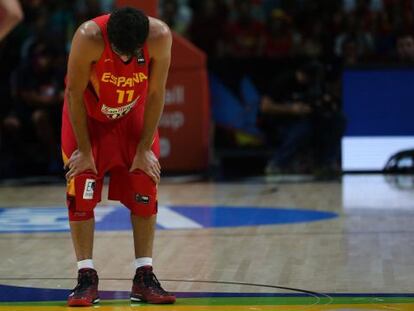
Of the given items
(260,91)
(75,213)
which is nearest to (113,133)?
(75,213)

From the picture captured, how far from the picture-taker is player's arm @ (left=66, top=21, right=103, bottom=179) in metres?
5.16

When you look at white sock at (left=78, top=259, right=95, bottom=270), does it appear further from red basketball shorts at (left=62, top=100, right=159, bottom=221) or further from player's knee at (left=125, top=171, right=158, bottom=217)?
player's knee at (left=125, top=171, right=158, bottom=217)

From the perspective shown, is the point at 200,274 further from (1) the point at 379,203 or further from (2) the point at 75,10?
(2) the point at 75,10

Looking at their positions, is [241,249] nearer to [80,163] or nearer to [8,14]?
[80,163]

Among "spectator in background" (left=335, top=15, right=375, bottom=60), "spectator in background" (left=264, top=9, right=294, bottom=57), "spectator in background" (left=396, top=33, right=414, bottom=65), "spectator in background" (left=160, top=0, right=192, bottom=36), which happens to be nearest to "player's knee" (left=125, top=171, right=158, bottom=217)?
"spectator in background" (left=396, top=33, right=414, bottom=65)

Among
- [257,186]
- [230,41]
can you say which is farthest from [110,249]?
[230,41]

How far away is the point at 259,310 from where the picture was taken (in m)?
5.04

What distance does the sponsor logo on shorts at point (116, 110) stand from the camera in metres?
5.38

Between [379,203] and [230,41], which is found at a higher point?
[230,41]

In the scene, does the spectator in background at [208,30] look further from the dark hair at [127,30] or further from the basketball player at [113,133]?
the dark hair at [127,30]

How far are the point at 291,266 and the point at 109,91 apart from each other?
1788 millimetres

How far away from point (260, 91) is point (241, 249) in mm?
6258

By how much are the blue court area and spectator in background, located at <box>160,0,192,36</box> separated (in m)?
4.79

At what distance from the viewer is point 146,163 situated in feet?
17.9
